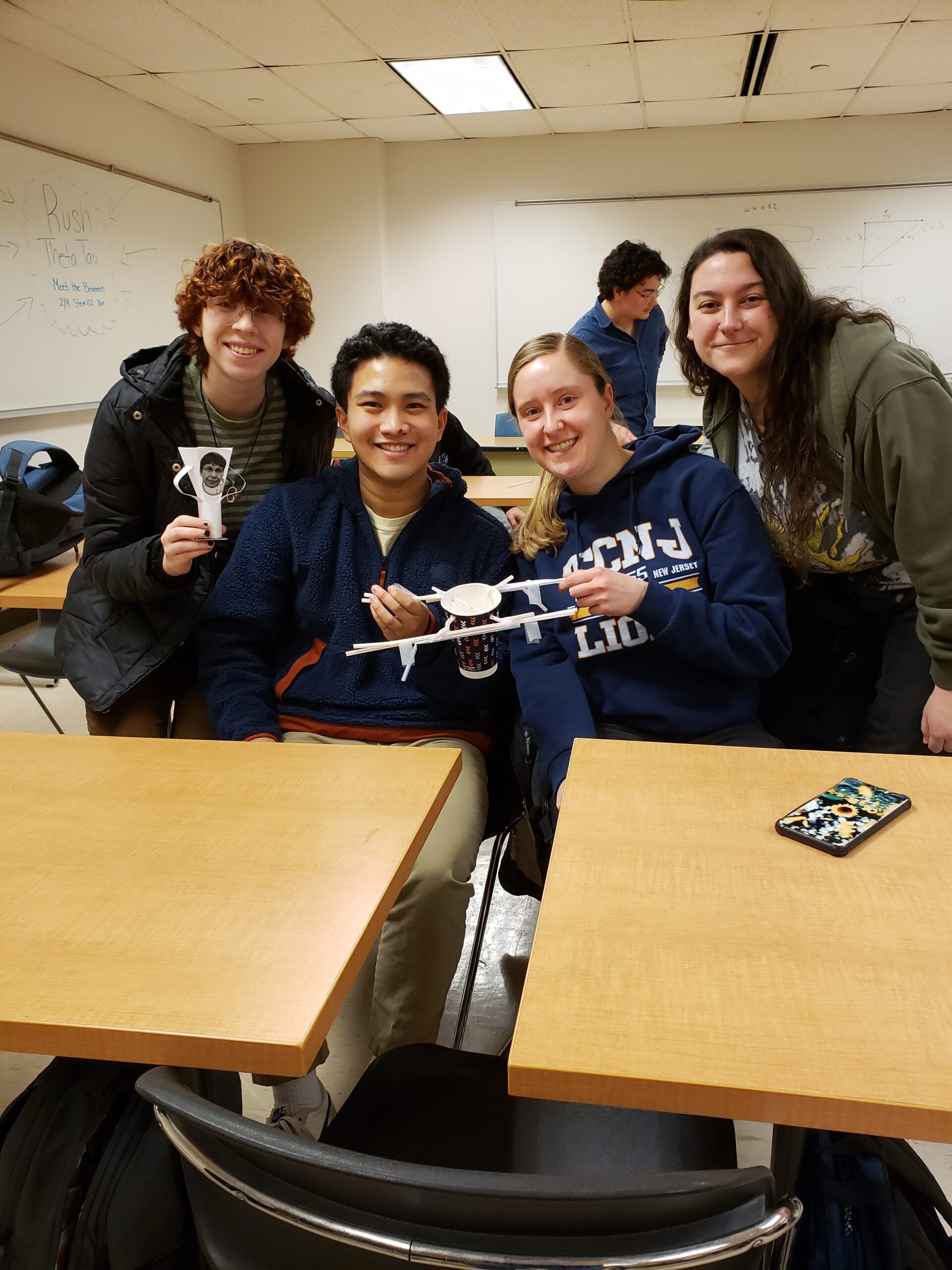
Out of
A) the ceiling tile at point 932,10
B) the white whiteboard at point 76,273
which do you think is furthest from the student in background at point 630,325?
the white whiteboard at point 76,273

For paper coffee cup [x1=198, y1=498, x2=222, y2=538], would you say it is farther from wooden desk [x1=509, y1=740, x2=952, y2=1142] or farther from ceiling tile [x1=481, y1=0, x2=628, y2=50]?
ceiling tile [x1=481, y1=0, x2=628, y2=50]

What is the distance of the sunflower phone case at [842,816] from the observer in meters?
1.00

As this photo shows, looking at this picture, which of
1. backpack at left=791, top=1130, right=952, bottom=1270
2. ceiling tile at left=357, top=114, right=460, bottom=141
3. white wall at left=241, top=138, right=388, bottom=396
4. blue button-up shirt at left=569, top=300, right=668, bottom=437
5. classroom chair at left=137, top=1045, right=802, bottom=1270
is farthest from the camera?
white wall at left=241, top=138, right=388, bottom=396

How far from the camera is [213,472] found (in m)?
1.50

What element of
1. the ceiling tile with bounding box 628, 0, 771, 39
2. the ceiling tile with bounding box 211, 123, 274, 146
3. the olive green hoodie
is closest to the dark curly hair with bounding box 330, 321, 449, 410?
the olive green hoodie

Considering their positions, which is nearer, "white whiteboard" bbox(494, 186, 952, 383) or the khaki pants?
the khaki pants

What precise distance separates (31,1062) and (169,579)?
3.21 feet

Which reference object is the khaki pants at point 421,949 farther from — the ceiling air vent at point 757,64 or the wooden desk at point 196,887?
the ceiling air vent at point 757,64

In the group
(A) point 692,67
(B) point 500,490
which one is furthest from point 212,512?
(A) point 692,67

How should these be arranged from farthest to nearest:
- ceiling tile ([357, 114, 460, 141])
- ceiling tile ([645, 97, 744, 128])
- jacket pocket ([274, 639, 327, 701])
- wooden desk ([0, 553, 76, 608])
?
ceiling tile ([357, 114, 460, 141]), ceiling tile ([645, 97, 744, 128]), wooden desk ([0, 553, 76, 608]), jacket pocket ([274, 639, 327, 701])

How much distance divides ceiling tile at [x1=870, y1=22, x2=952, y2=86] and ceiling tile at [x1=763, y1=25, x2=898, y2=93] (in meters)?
0.06

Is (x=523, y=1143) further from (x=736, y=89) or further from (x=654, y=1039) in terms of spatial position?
(x=736, y=89)

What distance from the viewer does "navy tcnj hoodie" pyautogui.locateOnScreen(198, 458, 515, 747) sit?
5.63ft

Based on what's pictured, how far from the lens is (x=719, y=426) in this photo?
186 centimetres
